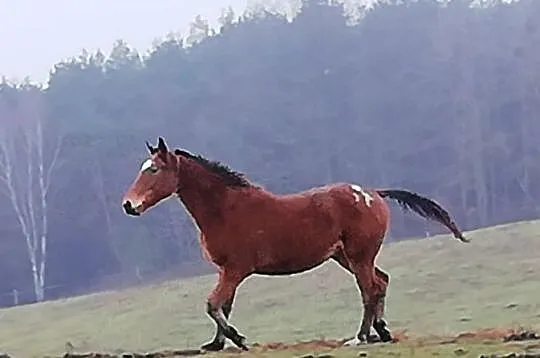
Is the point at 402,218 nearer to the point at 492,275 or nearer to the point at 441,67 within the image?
the point at 441,67

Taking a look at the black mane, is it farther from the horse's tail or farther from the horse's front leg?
the horse's tail

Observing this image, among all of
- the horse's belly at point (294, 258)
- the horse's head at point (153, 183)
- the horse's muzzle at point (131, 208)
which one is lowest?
the horse's belly at point (294, 258)

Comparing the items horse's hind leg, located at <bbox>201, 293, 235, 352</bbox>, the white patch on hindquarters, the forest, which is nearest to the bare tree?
the forest

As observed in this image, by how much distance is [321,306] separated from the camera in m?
23.9

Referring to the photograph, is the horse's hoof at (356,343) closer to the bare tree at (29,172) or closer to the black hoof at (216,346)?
the black hoof at (216,346)

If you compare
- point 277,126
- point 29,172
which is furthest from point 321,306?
point 29,172

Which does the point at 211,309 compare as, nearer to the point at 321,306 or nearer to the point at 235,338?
the point at 235,338

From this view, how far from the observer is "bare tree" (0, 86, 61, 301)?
1731 inches

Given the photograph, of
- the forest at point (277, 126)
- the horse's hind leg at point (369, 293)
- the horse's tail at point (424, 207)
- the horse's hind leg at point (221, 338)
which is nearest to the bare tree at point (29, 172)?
the forest at point (277, 126)

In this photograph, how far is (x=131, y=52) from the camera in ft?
178

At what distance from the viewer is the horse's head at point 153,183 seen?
311 inches

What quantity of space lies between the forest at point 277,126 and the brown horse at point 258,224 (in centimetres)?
3369

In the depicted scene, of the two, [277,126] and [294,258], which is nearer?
[294,258]

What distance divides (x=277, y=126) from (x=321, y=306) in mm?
23351
